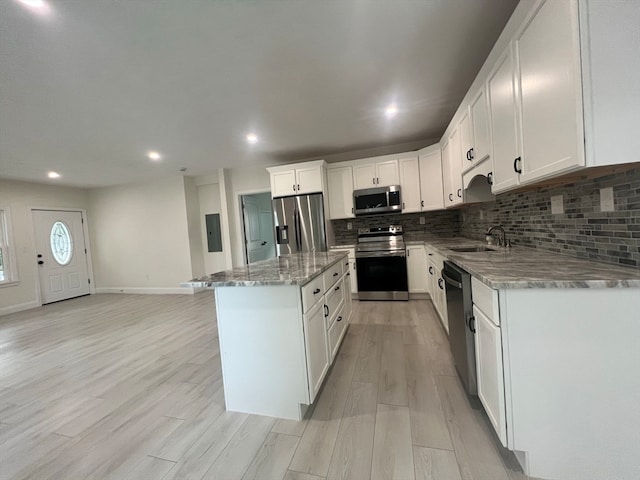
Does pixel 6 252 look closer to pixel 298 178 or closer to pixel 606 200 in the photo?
pixel 298 178

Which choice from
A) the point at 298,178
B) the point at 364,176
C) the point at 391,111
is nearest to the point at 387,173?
the point at 364,176

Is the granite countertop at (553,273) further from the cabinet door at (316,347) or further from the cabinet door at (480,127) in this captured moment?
the cabinet door at (316,347)

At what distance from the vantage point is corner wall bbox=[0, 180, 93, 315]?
4.87 meters

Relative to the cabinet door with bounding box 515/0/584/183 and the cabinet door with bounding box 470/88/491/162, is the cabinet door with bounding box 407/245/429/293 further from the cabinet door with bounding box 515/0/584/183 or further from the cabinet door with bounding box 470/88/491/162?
the cabinet door with bounding box 515/0/584/183

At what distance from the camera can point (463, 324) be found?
5.32ft

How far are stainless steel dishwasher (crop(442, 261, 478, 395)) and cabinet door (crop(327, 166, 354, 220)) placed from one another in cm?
258

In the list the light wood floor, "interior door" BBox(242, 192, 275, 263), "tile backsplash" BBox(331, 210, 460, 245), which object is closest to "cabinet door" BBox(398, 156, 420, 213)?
"tile backsplash" BBox(331, 210, 460, 245)

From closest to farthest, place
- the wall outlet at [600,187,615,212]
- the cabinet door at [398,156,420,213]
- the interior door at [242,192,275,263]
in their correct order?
the wall outlet at [600,187,615,212] → the cabinet door at [398,156,420,213] → the interior door at [242,192,275,263]

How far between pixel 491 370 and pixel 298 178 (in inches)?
144

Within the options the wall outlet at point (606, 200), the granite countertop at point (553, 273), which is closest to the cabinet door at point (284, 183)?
the granite countertop at point (553, 273)

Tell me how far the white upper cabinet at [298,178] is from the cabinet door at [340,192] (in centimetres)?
21

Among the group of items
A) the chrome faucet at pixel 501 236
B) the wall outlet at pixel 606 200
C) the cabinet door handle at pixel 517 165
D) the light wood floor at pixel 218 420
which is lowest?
the light wood floor at pixel 218 420

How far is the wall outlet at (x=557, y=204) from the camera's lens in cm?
168

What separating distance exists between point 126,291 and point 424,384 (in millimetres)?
6884
